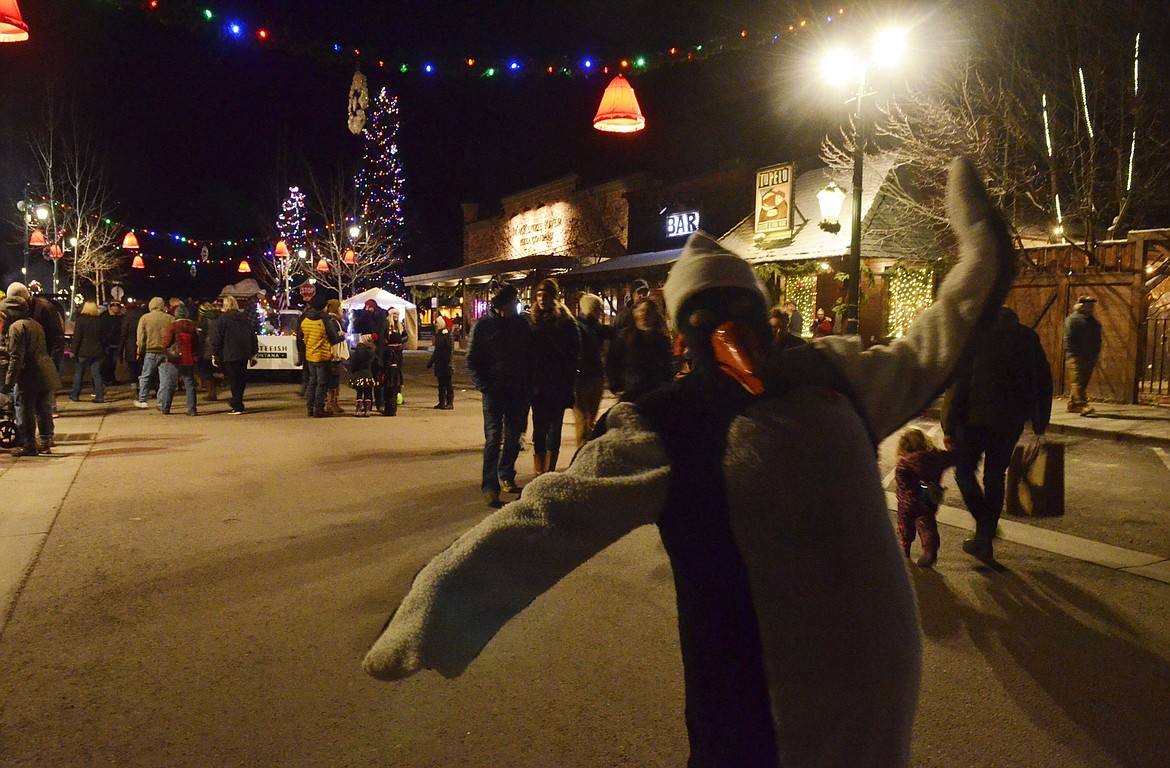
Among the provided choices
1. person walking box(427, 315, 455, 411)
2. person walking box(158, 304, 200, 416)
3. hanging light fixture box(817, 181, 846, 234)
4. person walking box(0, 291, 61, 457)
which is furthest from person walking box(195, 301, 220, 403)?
hanging light fixture box(817, 181, 846, 234)

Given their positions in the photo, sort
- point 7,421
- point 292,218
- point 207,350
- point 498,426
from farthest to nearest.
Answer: point 292,218 < point 207,350 < point 7,421 < point 498,426

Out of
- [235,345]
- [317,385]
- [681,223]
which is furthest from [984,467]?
[681,223]

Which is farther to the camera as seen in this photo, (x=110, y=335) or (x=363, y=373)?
(x=110, y=335)

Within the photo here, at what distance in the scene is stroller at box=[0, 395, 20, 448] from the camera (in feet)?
31.7

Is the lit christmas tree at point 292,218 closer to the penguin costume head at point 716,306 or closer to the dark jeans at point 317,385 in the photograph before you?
the dark jeans at point 317,385

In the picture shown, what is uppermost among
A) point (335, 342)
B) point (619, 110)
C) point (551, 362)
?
point (619, 110)

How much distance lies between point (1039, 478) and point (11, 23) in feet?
29.7

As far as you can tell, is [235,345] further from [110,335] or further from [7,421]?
[7,421]

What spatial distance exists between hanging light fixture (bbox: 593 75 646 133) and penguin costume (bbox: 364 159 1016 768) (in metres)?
9.10

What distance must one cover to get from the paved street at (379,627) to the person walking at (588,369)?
53.8 inches

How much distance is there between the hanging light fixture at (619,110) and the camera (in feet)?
33.3

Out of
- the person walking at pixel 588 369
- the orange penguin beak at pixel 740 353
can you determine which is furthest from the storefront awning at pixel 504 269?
the orange penguin beak at pixel 740 353

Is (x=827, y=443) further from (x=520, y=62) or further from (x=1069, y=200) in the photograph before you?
(x=1069, y=200)

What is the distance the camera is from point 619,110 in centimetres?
1016
